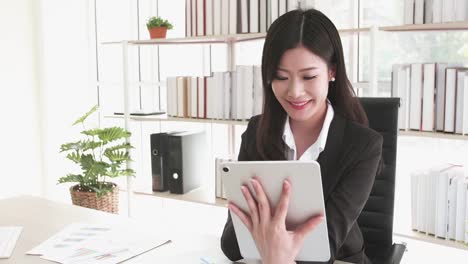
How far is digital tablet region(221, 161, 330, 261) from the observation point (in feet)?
3.12

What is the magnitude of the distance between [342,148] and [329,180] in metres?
0.09

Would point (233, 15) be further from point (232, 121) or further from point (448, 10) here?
point (448, 10)

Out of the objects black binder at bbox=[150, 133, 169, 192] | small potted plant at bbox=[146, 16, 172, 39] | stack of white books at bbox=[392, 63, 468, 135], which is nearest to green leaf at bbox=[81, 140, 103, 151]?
black binder at bbox=[150, 133, 169, 192]

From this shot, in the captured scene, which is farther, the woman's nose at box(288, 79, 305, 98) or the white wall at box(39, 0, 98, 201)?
the white wall at box(39, 0, 98, 201)

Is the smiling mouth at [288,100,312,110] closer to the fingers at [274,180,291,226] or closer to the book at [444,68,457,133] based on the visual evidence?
the fingers at [274,180,291,226]

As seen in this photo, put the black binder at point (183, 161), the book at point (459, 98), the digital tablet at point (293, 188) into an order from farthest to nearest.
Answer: the black binder at point (183, 161), the book at point (459, 98), the digital tablet at point (293, 188)

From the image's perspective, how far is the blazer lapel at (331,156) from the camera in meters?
1.30

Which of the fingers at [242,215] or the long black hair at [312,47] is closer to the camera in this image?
the fingers at [242,215]

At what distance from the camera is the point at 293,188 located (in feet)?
3.18

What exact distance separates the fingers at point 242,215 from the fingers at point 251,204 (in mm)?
13

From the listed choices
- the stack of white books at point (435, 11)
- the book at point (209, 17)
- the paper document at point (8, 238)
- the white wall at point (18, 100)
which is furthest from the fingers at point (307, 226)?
the white wall at point (18, 100)

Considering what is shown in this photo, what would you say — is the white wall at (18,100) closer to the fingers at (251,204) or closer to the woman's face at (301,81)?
the woman's face at (301,81)

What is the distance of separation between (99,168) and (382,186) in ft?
6.36

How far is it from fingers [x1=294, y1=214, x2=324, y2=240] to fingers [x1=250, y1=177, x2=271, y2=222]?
68mm
